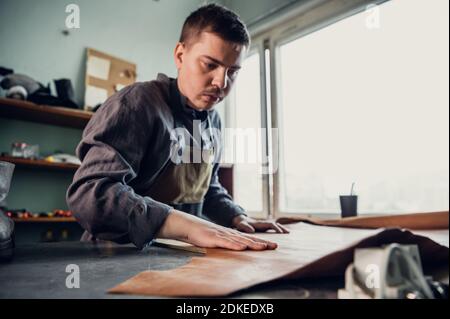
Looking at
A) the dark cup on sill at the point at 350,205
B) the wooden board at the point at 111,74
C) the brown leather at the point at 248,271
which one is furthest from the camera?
the wooden board at the point at 111,74

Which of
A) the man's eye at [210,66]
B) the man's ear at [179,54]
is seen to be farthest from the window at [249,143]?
the man's eye at [210,66]

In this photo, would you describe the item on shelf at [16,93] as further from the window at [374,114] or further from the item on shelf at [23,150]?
the window at [374,114]

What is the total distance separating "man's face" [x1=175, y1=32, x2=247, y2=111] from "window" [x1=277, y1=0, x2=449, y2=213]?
1.27m

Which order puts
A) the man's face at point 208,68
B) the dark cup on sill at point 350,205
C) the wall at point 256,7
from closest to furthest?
the man's face at point 208,68, the dark cup on sill at point 350,205, the wall at point 256,7

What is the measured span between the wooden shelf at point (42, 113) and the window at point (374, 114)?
59.5 inches

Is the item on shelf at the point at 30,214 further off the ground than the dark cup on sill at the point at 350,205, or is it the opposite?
the dark cup on sill at the point at 350,205

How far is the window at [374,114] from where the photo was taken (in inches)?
69.0

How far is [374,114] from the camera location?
198 cm

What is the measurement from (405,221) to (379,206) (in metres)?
1.10

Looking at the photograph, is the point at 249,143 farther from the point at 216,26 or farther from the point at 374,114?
the point at 216,26

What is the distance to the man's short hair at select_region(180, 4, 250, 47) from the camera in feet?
3.16

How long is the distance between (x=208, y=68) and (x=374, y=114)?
139 centimetres

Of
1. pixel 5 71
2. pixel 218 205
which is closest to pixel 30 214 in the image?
pixel 5 71

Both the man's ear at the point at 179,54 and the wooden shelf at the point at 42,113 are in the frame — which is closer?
the man's ear at the point at 179,54
